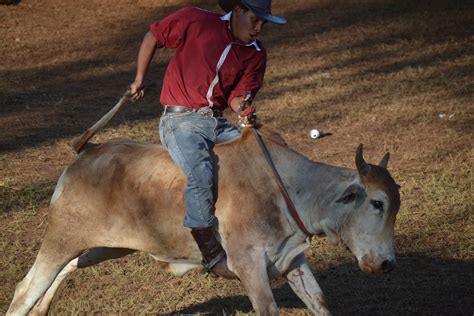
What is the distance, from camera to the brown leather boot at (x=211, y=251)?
5562 millimetres

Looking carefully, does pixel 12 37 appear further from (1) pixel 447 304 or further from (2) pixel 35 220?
(1) pixel 447 304

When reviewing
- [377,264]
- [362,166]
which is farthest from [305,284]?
[362,166]

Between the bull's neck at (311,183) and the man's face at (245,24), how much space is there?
750mm

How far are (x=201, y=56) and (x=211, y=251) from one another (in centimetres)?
130

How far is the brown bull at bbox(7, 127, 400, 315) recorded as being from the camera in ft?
18.0

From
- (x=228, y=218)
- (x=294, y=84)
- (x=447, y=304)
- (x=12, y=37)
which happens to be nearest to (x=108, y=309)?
(x=228, y=218)

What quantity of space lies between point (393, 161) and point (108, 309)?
469 centimetres

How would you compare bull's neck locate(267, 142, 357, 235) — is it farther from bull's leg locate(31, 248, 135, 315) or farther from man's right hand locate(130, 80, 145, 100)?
bull's leg locate(31, 248, 135, 315)

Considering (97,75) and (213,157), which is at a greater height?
(213,157)

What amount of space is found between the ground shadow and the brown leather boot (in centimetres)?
118

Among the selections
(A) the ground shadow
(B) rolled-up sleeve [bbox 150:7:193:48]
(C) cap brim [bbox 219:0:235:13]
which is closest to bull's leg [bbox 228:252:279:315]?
(A) the ground shadow

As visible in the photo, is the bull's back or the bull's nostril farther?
the bull's back

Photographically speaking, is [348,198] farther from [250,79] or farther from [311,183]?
[250,79]

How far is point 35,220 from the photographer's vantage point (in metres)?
8.70
